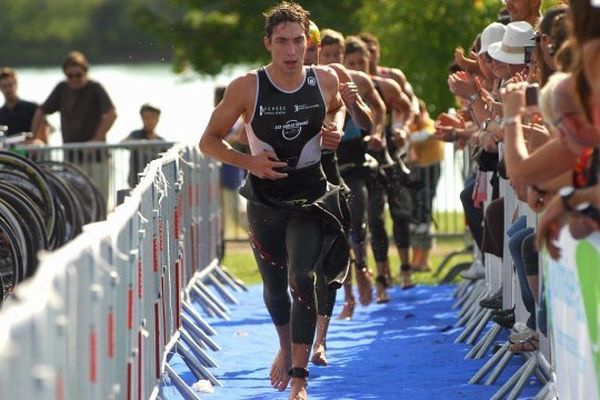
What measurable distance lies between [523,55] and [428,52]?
513 inches

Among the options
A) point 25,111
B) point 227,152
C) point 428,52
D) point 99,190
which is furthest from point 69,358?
point 428,52

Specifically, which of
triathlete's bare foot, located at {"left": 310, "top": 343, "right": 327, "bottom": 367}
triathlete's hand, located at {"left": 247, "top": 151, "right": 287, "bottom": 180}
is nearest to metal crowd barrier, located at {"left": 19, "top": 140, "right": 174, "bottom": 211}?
triathlete's bare foot, located at {"left": 310, "top": 343, "right": 327, "bottom": 367}

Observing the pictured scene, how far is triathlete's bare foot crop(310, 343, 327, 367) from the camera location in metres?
11.7

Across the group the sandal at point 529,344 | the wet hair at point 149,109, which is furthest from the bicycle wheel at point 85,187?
the sandal at point 529,344

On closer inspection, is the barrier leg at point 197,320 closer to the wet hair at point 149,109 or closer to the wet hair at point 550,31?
the wet hair at point 550,31

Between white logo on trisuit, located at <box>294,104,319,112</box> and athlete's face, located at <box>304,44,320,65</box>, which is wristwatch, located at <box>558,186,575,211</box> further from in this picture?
athlete's face, located at <box>304,44,320,65</box>

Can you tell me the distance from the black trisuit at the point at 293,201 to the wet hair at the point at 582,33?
3.34 metres

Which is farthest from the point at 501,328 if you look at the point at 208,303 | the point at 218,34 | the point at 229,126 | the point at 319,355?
the point at 218,34

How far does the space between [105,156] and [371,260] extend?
3124mm

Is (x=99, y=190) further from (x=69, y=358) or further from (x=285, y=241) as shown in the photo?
(x=69, y=358)

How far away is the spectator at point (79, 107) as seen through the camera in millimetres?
20141

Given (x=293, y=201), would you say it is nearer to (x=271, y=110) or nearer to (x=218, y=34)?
(x=271, y=110)

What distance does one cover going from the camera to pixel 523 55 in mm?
10945

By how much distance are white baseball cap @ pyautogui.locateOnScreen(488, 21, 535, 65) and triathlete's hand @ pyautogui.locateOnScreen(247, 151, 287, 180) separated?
1848 mm
